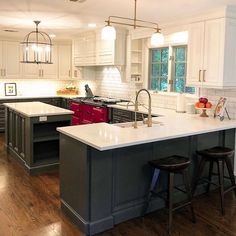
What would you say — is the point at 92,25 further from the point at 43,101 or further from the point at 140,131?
the point at 140,131

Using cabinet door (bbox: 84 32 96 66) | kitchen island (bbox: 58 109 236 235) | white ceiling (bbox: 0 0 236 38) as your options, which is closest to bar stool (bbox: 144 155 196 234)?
kitchen island (bbox: 58 109 236 235)

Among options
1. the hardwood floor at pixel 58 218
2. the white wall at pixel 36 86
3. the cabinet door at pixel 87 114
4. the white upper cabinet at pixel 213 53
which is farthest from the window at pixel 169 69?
the white wall at pixel 36 86

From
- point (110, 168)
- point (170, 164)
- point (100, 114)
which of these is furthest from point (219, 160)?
point (100, 114)

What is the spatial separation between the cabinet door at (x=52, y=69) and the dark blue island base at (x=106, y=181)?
5.10 metres

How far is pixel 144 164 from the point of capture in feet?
10.1

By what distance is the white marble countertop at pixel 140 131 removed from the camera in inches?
104

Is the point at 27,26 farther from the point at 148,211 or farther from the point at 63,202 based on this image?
the point at 148,211

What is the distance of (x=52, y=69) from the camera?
25.9 ft

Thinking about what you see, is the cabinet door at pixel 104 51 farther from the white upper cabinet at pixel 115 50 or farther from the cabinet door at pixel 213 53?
the cabinet door at pixel 213 53

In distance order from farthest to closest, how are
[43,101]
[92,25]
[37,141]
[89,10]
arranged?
[43,101], [92,25], [37,141], [89,10]

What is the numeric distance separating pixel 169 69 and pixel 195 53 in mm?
1011

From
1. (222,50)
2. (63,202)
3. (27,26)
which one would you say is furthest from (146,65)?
(63,202)

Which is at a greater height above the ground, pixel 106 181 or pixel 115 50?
pixel 115 50

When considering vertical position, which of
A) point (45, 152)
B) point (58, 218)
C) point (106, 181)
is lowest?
point (58, 218)
